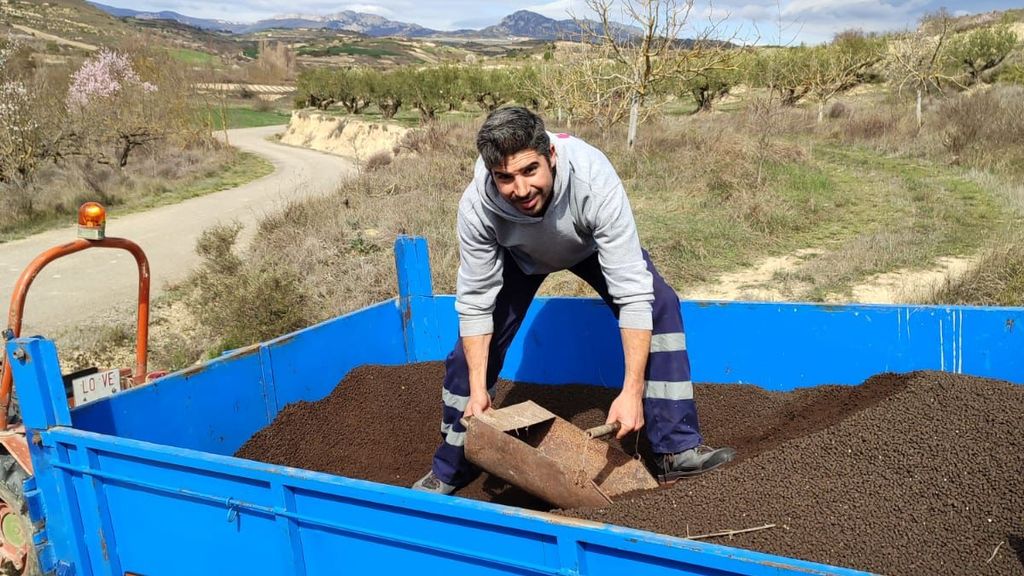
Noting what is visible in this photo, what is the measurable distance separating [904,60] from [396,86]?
2663 cm

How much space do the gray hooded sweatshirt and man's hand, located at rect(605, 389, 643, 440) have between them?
239mm

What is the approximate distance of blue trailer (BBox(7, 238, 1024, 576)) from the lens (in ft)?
6.17

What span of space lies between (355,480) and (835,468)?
1.39 m

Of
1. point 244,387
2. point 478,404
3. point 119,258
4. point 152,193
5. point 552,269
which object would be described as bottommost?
point 119,258

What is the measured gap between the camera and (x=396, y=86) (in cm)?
4262

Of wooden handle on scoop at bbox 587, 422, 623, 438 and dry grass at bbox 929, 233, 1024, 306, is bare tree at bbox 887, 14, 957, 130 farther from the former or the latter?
wooden handle on scoop at bbox 587, 422, 623, 438

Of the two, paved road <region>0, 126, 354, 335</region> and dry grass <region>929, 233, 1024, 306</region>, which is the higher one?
dry grass <region>929, 233, 1024, 306</region>

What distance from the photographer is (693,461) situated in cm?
284

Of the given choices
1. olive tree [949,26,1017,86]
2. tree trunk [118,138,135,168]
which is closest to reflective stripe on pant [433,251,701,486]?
tree trunk [118,138,135,168]

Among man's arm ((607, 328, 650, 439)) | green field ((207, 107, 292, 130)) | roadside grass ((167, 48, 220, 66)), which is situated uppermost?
roadside grass ((167, 48, 220, 66))

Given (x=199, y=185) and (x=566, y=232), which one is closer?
(x=566, y=232)

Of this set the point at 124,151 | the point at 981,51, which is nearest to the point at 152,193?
the point at 124,151

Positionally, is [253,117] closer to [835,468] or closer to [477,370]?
[477,370]

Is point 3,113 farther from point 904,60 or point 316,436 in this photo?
point 904,60
